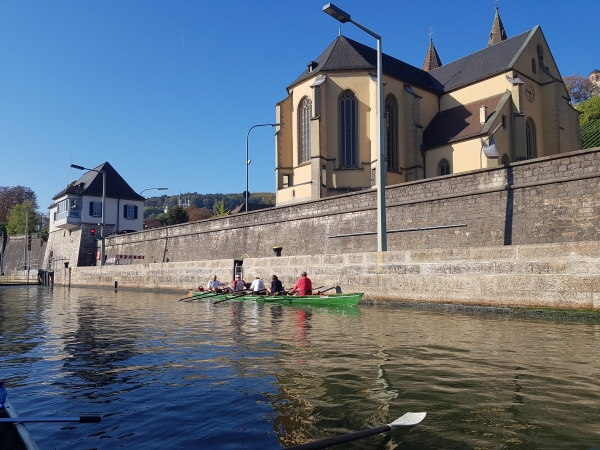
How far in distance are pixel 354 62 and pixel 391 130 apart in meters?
5.55

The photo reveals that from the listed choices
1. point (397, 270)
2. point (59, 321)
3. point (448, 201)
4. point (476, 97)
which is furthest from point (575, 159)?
point (476, 97)

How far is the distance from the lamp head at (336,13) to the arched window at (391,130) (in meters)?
20.4

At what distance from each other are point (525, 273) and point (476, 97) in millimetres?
28157

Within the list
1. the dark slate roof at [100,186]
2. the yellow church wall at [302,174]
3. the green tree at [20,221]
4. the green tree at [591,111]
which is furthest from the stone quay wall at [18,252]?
the green tree at [591,111]

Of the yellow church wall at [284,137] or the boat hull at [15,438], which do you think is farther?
the yellow church wall at [284,137]

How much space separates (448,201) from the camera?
66.4 ft

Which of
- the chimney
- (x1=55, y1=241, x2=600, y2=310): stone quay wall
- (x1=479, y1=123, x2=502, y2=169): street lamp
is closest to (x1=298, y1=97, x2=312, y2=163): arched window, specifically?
the chimney

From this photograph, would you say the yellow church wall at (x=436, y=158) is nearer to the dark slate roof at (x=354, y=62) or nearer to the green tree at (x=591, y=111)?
the dark slate roof at (x=354, y=62)

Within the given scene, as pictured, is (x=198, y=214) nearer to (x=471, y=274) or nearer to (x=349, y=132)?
(x=349, y=132)

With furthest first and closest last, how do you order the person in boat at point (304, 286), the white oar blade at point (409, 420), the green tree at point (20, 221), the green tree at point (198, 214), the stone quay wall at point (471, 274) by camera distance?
the green tree at point (198, 214) < the green tree at point (20, 221) < the person in boat at point (304, 286) < the stone quay wall at point (471, 274) < the white oar blade at point (409, 420)

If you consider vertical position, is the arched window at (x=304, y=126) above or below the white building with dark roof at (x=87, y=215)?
above

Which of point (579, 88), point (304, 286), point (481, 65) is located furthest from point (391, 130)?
point (579, 88)

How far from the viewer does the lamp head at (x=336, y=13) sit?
16734mm

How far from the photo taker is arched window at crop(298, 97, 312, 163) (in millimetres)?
37531
